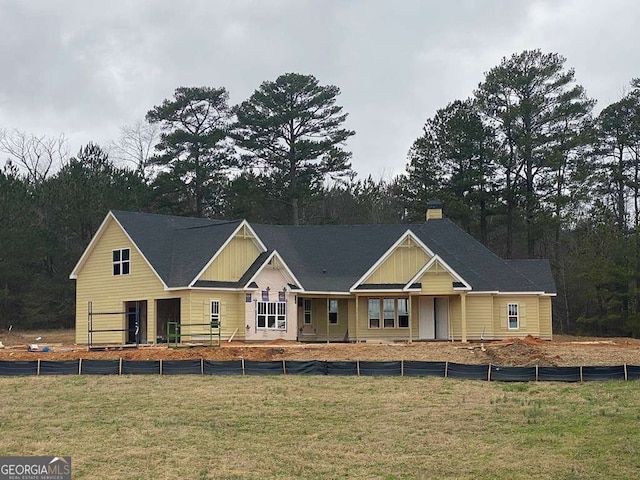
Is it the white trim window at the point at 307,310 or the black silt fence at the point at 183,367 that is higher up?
the white trim window at the point at 307,310

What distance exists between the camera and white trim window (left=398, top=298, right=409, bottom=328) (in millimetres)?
43156

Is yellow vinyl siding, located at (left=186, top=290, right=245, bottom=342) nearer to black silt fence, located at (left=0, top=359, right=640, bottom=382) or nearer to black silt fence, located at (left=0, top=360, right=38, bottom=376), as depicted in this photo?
black silt fence, located at (left=0, top=359, right=640, bottom=382)

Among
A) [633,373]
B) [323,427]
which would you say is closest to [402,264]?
[633,373]

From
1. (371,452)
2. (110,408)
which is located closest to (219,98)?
(110,408)

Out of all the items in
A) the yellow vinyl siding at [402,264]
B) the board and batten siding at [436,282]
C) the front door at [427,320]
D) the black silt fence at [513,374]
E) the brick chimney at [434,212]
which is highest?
the brick chimney at [434,212]

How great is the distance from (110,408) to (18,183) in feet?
132

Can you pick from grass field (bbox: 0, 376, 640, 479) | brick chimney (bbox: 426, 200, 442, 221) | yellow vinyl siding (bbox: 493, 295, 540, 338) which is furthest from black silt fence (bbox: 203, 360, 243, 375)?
brick chimney (bbox: 426, 200, 442, 221)

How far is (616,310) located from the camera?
55000mm

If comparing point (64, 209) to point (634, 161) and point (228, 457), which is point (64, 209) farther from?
point (228, 457)

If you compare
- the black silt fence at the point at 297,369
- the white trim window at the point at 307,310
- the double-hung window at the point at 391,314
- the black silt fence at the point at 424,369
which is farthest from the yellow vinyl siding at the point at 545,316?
the black silt fence at the point at 424,369

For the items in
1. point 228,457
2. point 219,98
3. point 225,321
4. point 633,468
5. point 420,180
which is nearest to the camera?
point 633,468

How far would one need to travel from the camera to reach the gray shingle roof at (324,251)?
41.7m

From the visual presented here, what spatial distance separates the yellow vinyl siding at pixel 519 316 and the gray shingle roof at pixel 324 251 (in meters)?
0.56

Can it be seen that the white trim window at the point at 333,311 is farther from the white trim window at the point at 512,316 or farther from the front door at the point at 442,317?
the white trim window at the point at 512,316
